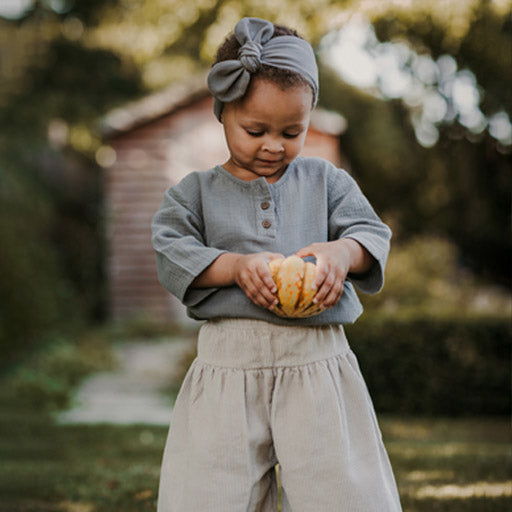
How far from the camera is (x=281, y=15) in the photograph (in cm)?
700

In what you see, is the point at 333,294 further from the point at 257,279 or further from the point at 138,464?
the point at 138,464

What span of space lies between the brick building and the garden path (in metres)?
2.80

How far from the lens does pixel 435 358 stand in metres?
6.62

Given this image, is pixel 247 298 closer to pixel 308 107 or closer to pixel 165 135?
pixel 308 107

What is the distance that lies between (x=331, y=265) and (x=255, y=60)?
0.64m

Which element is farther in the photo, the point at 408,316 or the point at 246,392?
the point at 408,316

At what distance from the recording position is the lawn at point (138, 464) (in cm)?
344

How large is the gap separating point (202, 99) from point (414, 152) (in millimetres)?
7196

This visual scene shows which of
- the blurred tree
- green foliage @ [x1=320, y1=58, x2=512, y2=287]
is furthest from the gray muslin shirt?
green foliage @ [x1=320, y1=58, x2=512, y2=287]

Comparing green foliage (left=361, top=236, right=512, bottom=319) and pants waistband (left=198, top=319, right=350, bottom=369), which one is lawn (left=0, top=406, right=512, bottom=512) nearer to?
green foliage (left=361, top=236, right=512, bottom=319)

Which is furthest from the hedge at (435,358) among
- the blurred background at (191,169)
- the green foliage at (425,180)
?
the green foliage at (425,180)

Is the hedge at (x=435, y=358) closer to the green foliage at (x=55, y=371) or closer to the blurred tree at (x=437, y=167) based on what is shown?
the green foliage at (x=55, y=371)

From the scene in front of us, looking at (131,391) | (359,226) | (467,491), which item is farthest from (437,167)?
(359,226)

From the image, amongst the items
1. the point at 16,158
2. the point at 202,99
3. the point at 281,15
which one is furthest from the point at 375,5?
the point at 16,158
